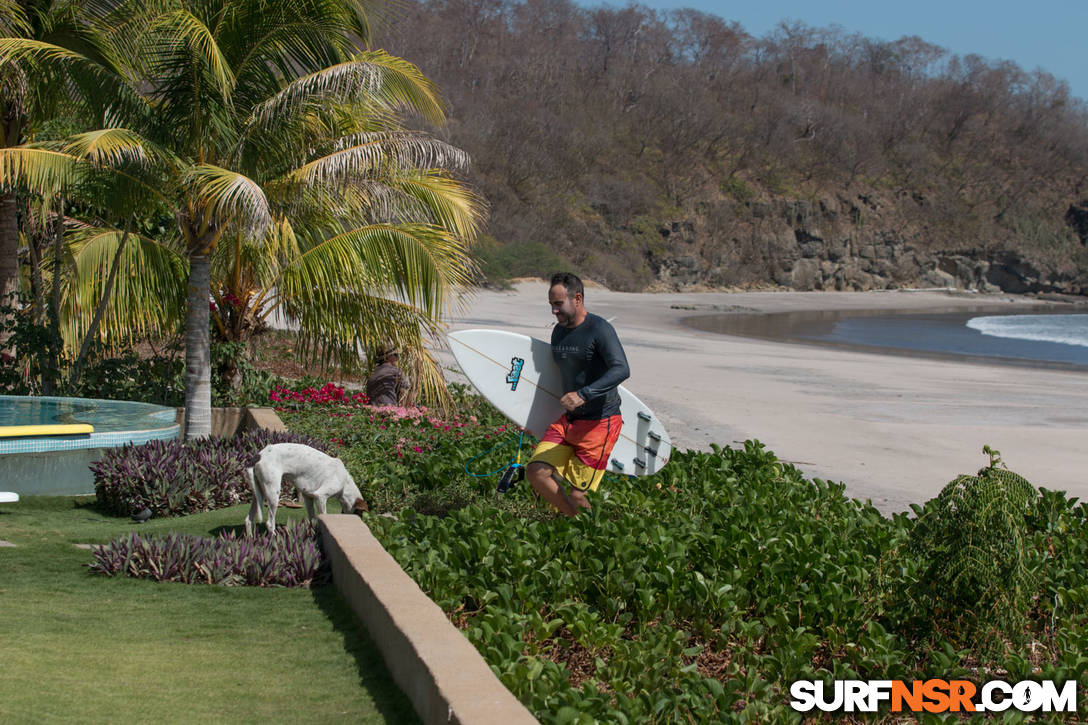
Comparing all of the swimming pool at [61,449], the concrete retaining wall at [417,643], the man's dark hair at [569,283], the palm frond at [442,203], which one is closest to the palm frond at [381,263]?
the palm frond at [442,203]

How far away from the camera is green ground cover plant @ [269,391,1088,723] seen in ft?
14.1

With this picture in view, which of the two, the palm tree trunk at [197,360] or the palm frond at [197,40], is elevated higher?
the palm frond at [197,40]

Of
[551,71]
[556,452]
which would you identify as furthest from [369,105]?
[551,71]

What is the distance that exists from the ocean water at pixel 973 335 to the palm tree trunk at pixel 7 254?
26732 mm

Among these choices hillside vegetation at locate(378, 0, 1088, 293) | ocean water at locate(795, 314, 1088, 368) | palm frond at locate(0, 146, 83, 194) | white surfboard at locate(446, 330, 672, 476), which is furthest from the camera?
hillside vegetation at locate(378, 0, 1088, 293)

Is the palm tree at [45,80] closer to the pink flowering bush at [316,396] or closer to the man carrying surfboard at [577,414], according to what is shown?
the pink flowering bush at [316,396]

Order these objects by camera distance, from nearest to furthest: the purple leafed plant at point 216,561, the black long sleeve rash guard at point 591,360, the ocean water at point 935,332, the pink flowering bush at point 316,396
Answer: the purple leafed plant at point 216,561
the black long sleeve rash guard at point 591,360
the pink flowering bush at point 316,396
the ocean water at point 935,332

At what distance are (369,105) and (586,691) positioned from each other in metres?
8.31

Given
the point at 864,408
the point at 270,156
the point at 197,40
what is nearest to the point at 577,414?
the point at 270,156

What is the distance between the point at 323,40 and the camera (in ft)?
32.3

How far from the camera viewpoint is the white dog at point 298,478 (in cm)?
643

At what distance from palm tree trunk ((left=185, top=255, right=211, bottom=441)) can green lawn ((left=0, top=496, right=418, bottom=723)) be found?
2926mm

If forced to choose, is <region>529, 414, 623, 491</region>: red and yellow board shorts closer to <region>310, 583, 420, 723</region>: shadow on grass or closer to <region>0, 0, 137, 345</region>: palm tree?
<region>310, 583, 420, 723</region>: shadow on grass

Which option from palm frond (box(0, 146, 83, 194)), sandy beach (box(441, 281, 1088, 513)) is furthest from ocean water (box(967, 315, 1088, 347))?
palm frond (box(0, 146, 83, 194))
